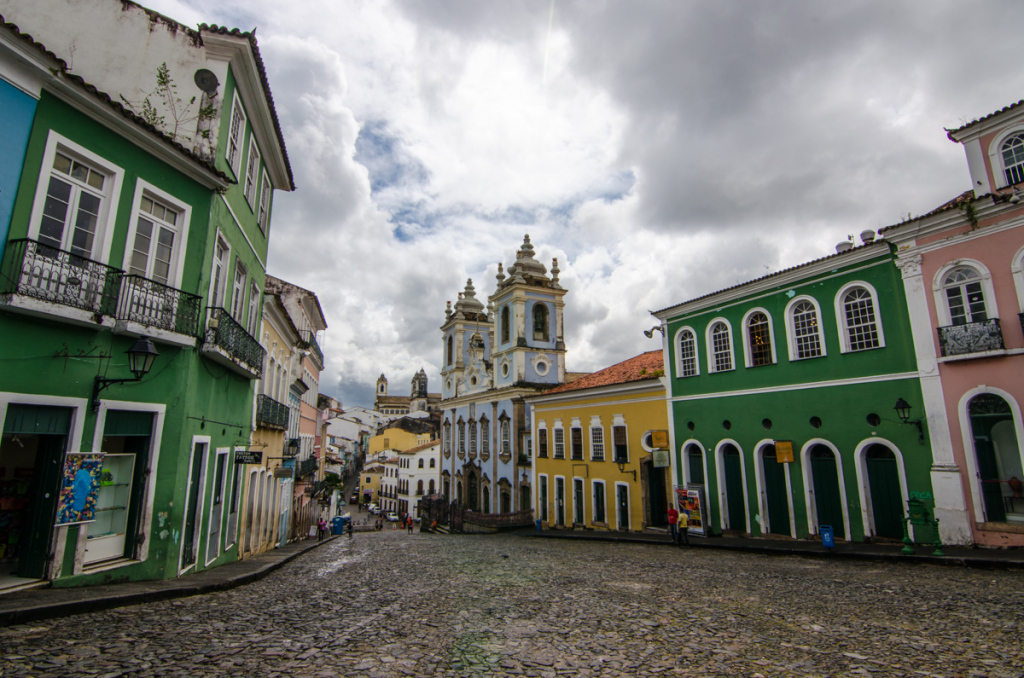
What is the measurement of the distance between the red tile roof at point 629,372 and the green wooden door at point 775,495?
572cm

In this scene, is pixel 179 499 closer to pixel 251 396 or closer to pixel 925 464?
pixel 251 396

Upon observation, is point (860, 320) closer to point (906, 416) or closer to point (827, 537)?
point (906, 416)

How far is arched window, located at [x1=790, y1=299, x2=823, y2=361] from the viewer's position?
1627 centimetres

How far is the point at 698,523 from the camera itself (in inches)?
711

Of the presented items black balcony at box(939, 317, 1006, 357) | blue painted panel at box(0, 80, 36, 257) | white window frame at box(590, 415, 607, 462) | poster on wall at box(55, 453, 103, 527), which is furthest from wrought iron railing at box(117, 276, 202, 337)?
white window frame at box(590, 415, 607, 462)

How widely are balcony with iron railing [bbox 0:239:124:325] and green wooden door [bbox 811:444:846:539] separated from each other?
17.0 metres

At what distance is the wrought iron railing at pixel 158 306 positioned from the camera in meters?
7.61

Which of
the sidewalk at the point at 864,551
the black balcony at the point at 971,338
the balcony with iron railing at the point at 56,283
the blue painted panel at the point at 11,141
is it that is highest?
the blue painted panel at the point at 11,141

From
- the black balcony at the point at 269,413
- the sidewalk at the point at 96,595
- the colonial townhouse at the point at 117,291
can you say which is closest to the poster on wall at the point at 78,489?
the colonial townhouse at the point at 117,291

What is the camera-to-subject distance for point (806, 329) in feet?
54.3

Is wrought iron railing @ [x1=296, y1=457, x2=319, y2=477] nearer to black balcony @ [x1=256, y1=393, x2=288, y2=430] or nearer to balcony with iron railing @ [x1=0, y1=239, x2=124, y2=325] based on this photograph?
black balcony @ [x1=256, y1=393, x2=288, y2=430]

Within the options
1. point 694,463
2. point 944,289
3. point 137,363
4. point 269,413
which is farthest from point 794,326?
point 137,363

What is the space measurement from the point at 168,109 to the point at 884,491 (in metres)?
18.3

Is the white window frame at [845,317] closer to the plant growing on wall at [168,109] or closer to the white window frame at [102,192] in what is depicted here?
the plant growing on wall at [168,109]
